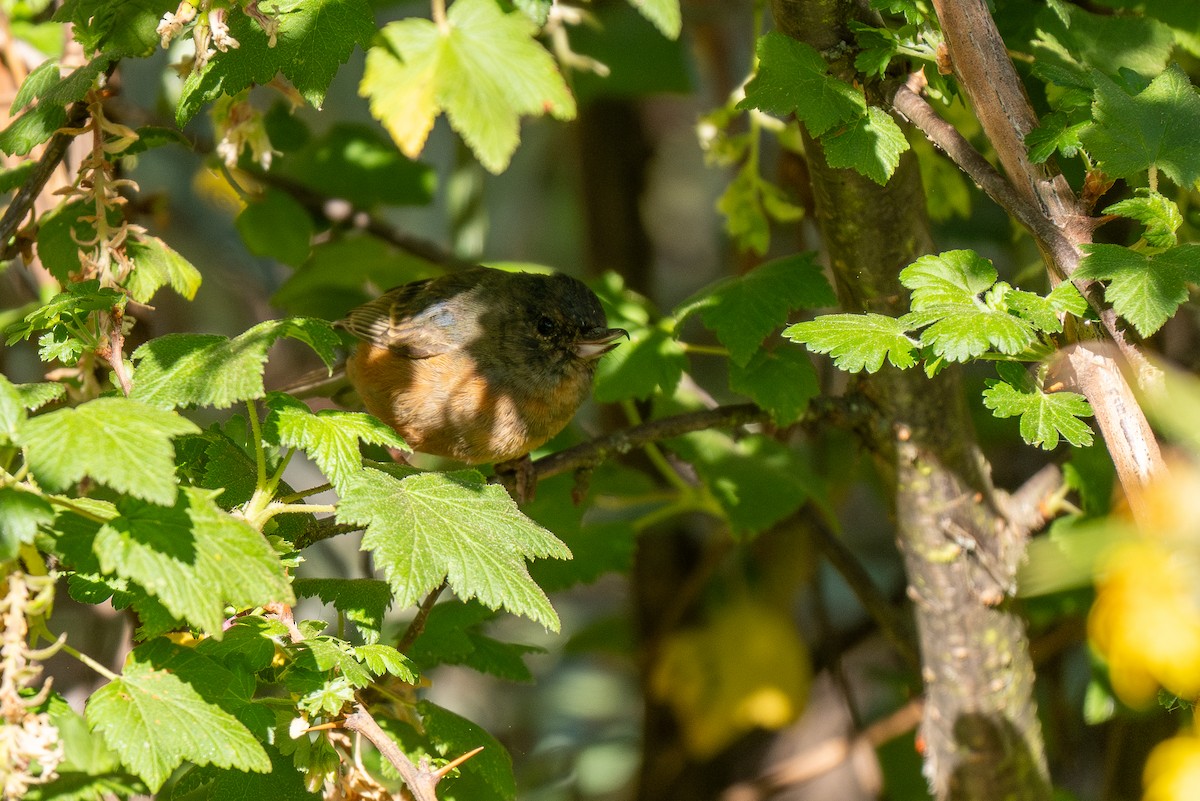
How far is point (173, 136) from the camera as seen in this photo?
233cm

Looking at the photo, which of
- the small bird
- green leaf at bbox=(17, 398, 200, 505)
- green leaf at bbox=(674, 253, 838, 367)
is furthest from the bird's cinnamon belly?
green leaf at bbox=(17, 398, 200, 505)

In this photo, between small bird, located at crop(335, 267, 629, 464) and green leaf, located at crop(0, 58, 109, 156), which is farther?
small bird, located at crop(335, 267, 629, 464)

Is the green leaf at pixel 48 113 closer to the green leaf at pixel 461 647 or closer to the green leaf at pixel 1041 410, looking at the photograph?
the green leaf at pixel 461 647

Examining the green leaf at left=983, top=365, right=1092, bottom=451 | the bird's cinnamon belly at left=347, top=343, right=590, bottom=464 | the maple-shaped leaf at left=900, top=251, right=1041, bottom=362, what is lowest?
the bird's cinnamon belly at left=347, top=343, right=590, bottom=464

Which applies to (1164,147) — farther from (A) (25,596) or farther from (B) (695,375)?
(B) (695,375)

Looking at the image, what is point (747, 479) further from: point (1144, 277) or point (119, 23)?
point (119, 23)

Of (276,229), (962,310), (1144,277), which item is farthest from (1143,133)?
(276,229)

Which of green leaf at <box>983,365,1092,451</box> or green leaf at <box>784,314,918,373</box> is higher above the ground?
green leaf at <box>784,314,918,373</box>

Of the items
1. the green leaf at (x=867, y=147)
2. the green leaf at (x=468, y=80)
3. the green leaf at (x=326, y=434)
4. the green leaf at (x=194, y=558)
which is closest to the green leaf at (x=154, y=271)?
the green leaf at (x=468, y=80)

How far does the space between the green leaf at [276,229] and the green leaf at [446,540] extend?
156 cm

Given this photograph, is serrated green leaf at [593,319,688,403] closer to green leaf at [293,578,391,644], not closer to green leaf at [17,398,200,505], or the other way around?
green leaf at [293,578,391,644]

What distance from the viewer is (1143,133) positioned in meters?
1.64

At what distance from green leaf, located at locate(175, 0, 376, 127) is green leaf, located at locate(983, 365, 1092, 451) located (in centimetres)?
118

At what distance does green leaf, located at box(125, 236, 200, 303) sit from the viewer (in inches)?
85.9
